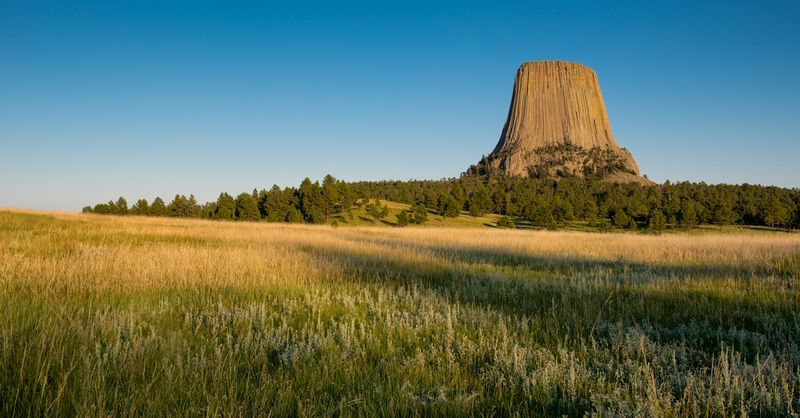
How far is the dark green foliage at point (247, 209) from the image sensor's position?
72688 millimetres

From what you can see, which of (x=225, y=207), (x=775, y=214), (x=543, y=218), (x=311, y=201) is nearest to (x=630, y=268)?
(x=543, y=218)

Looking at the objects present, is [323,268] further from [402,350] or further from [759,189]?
[759,189]

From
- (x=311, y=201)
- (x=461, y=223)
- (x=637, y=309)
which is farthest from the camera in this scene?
(x=311, y=201)

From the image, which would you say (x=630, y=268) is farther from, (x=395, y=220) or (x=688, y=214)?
(x=688, y=214)

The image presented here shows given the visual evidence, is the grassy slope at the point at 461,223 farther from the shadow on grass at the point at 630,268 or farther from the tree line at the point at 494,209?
the shadow on grass at the point at 630,268

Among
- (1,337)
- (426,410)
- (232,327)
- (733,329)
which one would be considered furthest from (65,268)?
(733,329)

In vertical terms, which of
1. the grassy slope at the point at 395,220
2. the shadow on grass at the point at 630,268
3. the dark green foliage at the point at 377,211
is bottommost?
the shadow on grass at the point at 630,268

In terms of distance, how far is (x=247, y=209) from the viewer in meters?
73.5

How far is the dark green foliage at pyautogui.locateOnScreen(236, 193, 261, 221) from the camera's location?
72688mm

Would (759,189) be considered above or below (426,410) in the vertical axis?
above

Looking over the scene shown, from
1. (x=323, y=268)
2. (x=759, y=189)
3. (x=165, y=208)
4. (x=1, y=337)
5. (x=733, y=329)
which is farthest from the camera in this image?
(x=759, y=189)

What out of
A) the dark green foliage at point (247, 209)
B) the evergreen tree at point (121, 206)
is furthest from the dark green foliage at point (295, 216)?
the evergreen tree at point (121, 206)

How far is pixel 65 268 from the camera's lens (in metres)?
7.17

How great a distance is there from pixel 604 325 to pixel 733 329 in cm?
126
